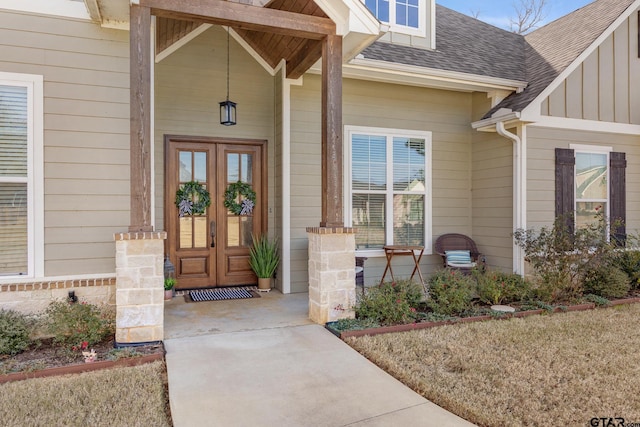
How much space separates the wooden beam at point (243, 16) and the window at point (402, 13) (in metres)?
2.71

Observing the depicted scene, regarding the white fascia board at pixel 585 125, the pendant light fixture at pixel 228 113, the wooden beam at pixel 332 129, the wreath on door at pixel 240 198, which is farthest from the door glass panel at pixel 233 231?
the white fascia board at pixel 585 125

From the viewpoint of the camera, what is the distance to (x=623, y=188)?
271 inches

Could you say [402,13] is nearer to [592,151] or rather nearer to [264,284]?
[592,151]

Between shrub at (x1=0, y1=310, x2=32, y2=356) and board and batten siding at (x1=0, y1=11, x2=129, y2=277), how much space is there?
1.71ft

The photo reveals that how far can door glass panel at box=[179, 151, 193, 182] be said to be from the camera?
6.06 meters

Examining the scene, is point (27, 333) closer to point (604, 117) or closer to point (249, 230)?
point (249, 230)

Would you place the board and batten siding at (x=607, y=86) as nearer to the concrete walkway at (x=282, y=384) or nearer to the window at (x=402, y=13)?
the window at (x=402, y=13)

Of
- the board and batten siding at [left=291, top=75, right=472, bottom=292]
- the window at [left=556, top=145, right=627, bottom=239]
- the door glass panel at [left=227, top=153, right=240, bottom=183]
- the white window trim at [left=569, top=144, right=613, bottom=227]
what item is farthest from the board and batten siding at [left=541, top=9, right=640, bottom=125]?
the door glass panel at [left=227, top=153, right=240, bottom=183]

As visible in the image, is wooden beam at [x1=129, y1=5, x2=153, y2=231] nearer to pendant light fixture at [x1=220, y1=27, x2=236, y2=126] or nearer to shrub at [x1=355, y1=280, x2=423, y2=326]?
pendant light fixture at [x1=220, y1=27, x2=236, y2=126]

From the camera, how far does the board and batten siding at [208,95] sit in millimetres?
5820

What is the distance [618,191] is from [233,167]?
6.09 metres

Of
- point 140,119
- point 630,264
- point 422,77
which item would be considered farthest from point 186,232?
point 630,264

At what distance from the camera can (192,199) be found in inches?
239

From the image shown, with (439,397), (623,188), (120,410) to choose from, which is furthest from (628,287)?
(120,410)
